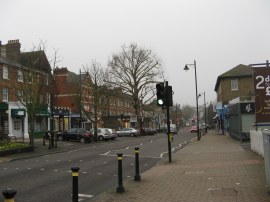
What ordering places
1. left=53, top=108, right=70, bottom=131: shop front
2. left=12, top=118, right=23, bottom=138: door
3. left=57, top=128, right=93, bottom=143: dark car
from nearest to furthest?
left=57, top=128, right=93, bottom=143: dark car < left=12, top=118, right=23, bottom=138: door < left=53, top=108, right=70, bottom=131: shop front

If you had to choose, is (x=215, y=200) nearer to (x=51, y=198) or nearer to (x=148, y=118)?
(x=51, y=198)

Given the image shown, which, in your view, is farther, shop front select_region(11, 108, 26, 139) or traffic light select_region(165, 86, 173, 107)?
shop front select_region(11, 108, 26, 139)

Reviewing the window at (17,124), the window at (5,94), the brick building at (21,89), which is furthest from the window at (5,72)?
the window at (17,124)

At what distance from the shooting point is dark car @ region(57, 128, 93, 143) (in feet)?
138

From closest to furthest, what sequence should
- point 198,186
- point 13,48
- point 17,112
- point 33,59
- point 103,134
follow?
point 198,186
point 33,59
point 17,112
point 103,134
point 13,48

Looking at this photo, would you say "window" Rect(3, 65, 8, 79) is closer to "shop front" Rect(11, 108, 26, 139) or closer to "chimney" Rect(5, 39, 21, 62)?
"shop front" Rect(11, 108, 26, 139)

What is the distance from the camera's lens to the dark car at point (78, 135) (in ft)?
138

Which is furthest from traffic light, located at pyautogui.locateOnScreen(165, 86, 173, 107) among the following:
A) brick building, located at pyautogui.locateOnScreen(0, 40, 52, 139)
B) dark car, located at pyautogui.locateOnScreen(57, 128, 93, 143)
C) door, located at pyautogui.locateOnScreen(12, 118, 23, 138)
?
door, located at pyautogui.locateOnScreen(12, 118, 23, 138)

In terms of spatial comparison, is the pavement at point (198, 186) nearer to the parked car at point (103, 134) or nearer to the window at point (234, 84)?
the parked car at point (103, 134)

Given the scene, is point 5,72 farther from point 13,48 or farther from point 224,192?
point 224,192

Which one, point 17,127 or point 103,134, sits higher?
point 17,127

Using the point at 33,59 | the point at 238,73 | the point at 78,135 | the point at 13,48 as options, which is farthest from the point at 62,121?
the point at 238,73

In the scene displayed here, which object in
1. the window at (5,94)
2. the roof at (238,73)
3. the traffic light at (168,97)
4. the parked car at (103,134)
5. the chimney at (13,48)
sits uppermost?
the chimney at (13,48)

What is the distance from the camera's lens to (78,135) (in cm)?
4228
